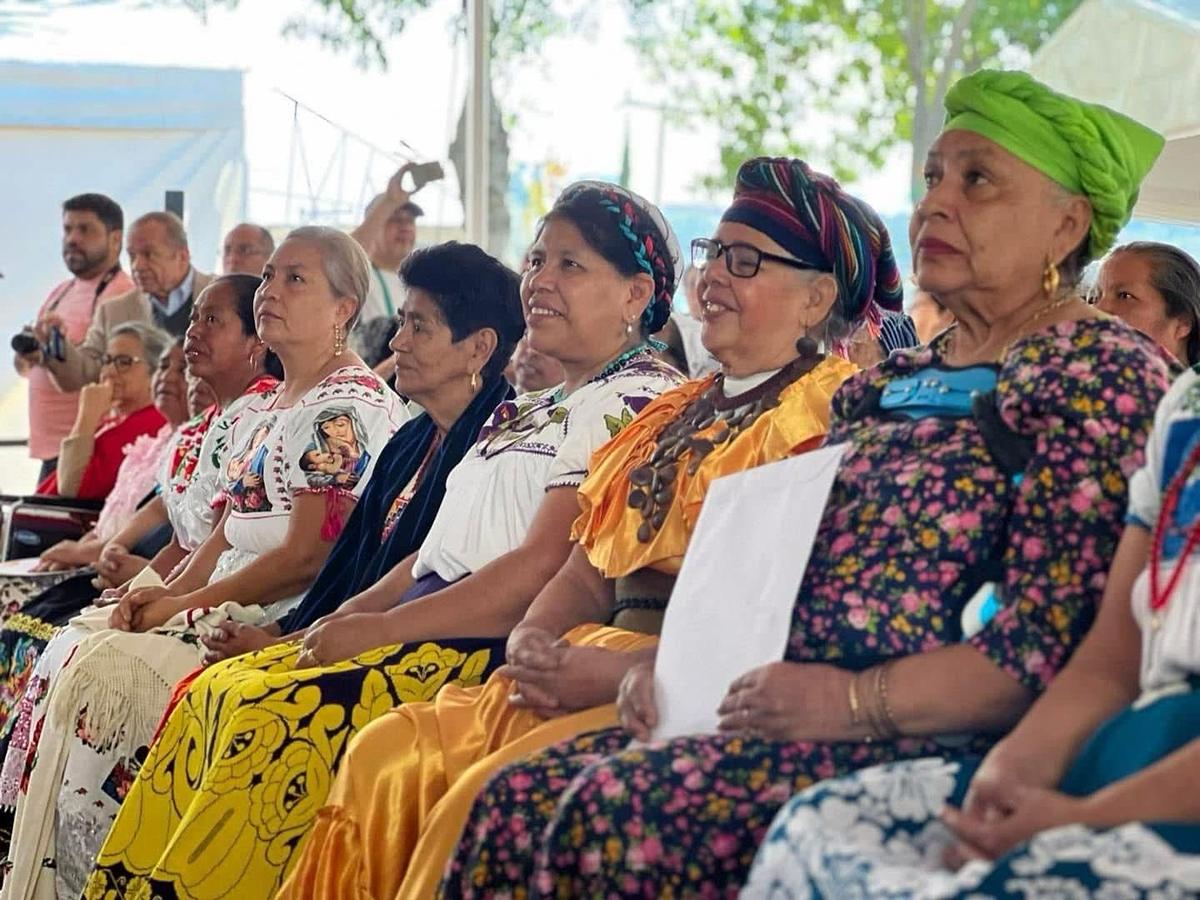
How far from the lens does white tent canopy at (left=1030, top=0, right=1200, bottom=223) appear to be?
3.96 m

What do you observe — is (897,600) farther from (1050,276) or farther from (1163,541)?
(1050,276)

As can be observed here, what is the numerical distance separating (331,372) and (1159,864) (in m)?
2.75

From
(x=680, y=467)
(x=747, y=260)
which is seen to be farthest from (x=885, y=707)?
(x=747, y=260)

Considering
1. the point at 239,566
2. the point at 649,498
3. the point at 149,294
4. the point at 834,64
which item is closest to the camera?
the point at 649,498

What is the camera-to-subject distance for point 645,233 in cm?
319

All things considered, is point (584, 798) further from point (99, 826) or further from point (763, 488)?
point (99, 826)

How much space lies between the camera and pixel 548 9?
23.4 feet

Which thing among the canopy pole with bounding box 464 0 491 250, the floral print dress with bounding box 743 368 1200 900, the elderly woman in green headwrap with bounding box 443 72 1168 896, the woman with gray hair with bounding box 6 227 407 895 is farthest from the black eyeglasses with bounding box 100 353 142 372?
the floral print dress with bounding box 743 368 1200 900

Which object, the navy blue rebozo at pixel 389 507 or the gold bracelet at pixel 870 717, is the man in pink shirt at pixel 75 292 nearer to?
the navy blue rebozo at pixel 389 507

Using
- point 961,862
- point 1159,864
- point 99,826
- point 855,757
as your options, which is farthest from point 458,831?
point 99,826

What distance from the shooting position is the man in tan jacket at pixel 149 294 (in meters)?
6.37

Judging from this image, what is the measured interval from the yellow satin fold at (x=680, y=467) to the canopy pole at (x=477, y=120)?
3932mm

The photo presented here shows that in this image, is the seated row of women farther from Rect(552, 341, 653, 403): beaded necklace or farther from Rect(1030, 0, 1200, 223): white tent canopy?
Rect(1030, 0, 1200, 223): white tent canopy

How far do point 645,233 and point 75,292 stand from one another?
4.42m
